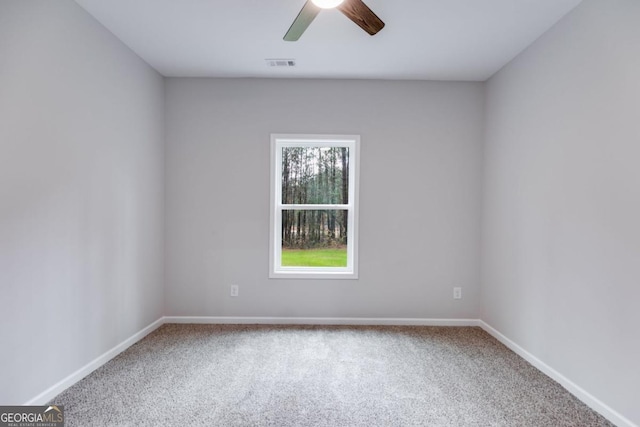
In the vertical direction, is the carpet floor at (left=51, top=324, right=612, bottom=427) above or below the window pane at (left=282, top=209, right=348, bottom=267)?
below

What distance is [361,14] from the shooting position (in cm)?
187

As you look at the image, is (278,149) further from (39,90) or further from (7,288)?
(7,288)

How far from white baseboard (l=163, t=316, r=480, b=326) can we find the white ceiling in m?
2.56

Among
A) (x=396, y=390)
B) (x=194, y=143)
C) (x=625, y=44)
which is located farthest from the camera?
(x=194, y=143)

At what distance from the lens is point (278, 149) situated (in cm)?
372

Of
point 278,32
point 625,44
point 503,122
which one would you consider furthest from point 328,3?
point 503,122

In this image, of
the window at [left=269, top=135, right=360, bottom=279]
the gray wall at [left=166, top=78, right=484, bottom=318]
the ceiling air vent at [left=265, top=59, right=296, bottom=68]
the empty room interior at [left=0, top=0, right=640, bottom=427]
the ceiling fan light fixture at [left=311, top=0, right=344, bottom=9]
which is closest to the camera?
the ceiling fan light fixture at [left=311, top=0, right=344, bottom=9]

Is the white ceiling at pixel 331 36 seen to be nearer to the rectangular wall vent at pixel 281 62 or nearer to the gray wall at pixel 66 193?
the rectangular wall vent at pixel 281 62

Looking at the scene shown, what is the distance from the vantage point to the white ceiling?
7.71 ft

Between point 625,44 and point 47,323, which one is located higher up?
point 625,44

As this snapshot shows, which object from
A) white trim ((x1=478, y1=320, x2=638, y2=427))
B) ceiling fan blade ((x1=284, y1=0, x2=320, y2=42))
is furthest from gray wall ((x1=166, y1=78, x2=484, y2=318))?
ceiling fan blade ((x1=284, y1=0, x2=320, y2=42))

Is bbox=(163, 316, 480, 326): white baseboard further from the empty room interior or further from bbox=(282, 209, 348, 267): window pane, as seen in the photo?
bbox=(282, 209, 348, 267): window pane

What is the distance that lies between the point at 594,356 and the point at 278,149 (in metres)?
3.14

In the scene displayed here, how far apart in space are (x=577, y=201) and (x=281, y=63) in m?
2.67
